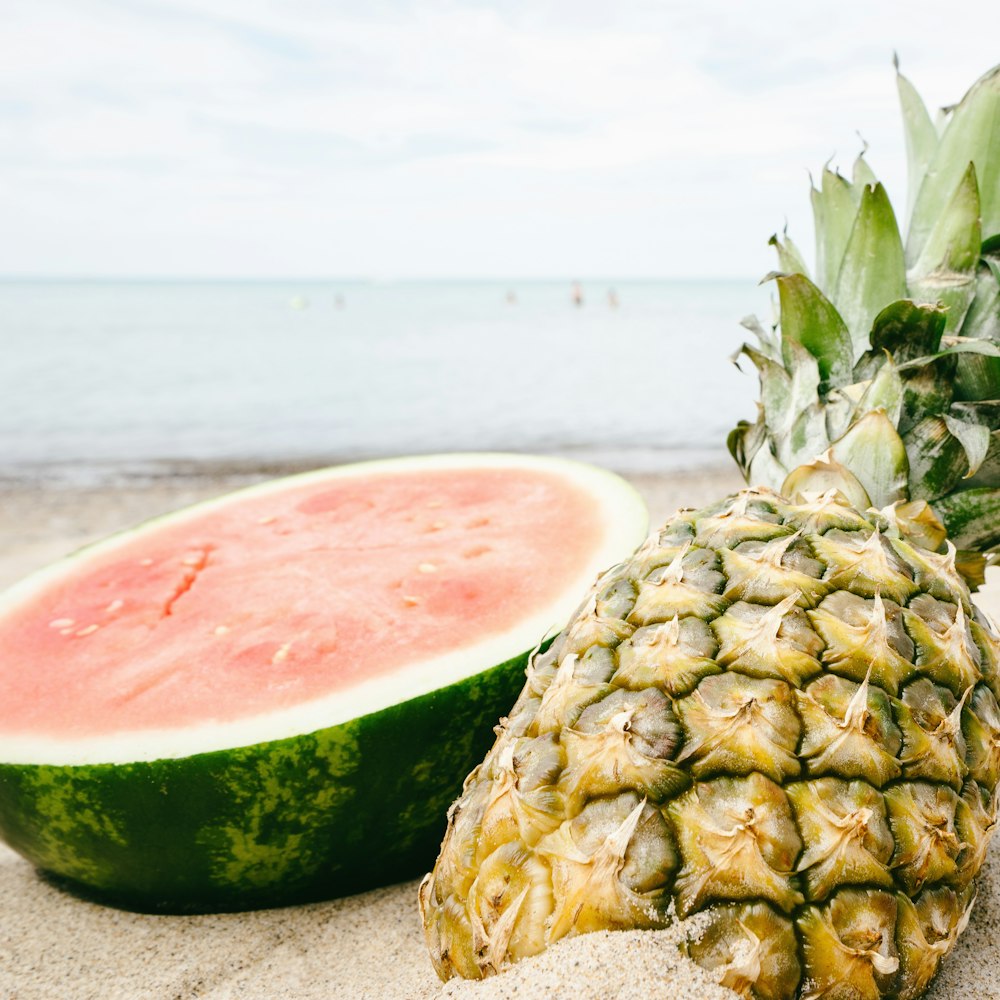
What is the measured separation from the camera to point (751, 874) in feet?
4.23

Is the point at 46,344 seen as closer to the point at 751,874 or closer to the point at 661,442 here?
the point at 661,442

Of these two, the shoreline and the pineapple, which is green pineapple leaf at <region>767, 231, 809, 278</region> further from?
the shoreline

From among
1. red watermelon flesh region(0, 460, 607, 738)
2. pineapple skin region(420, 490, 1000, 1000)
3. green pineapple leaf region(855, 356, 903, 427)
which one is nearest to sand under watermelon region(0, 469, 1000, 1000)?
pineapple skin region(420, 490, 1000, 1000)

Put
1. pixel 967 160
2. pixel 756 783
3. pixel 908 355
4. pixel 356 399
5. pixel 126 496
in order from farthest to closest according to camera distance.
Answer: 1. pixel 356 399
2. pixel 126 496
3. pixel 967 160
4. pixel 908 355
5. pixel 756 783

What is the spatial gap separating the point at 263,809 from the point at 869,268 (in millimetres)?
1934

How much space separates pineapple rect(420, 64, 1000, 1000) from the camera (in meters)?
1.30

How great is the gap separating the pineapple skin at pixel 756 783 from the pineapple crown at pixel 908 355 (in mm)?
471

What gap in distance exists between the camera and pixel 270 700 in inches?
80.4

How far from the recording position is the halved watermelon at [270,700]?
1951 millimetres

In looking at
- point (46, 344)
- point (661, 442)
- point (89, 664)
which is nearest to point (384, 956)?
point (89, 664)

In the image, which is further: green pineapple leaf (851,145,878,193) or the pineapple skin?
green pineapple leaf (851,145,878,193)

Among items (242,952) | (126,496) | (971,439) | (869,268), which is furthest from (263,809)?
(126,496)

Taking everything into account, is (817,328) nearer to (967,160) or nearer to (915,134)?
(967,160)

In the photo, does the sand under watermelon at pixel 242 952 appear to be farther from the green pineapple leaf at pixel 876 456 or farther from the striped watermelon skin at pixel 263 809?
the green pineapple leaf at pixel 876 456
